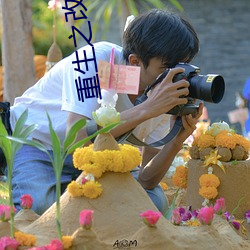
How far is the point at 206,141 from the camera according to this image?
10.8ft

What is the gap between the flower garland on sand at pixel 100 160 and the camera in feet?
7.06

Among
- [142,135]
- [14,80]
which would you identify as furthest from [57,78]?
[14,80]

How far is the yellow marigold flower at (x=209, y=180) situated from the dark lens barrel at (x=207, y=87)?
545mm

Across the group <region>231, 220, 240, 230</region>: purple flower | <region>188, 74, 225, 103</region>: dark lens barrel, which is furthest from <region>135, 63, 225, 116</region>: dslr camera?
<region>231, 220, 240, 230</region>: purple flower

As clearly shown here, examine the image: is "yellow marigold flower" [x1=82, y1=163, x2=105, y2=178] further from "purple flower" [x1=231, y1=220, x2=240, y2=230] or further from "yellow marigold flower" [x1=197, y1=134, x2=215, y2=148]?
"yellow marigold flower" [x1=197, y1=134, x2=215, y2=148]

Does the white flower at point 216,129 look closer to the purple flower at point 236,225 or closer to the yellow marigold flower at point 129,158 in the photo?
the purple flower at point 236,225

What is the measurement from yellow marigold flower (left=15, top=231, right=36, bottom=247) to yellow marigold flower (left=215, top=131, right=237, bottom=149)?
57.4 inches

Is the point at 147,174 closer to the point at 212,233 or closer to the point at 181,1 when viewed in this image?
the point at 212,233

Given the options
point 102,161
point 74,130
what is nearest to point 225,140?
point 102,161

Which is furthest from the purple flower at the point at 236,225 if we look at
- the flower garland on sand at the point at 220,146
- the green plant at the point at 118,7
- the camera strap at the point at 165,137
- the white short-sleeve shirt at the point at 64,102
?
the green plant at the point at 118,7

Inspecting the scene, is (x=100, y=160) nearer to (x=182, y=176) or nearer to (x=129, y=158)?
(x=129, y=158)

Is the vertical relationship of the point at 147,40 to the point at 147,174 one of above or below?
above

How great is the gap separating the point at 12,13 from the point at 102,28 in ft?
16.6

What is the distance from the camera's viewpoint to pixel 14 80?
624 cm
